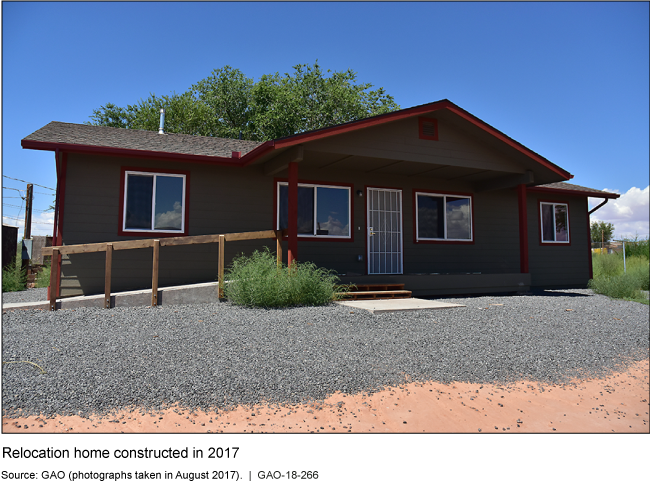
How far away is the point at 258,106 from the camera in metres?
24.1

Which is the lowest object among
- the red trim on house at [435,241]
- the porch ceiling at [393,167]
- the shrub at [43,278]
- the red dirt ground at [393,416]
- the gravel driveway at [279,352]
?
the red dirt ground at [393,416]

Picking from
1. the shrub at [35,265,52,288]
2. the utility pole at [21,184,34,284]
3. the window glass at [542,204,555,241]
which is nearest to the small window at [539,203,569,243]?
the window glass at [542,204,555,241]

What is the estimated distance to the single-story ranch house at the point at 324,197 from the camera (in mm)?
7426

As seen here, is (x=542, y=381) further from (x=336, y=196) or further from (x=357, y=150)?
(x=336, y=196)

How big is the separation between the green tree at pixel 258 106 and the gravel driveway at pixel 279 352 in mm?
18780

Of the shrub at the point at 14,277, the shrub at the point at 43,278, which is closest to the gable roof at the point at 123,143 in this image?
the shrub at the point at 14,277

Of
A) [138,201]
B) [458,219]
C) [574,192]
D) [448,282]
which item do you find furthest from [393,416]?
[574,192]

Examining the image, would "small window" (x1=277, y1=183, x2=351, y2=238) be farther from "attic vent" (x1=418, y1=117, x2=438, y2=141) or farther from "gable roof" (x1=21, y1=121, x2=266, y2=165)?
"attic vent" (x1=418, y1=117, x2=438, y2=141)

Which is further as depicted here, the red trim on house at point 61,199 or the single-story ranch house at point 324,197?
the single-story ranch house at point 324,197

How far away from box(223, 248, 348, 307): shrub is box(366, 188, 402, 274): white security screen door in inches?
125

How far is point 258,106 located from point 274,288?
2005cm

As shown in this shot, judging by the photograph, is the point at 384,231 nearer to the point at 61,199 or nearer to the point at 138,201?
the point at 138,201

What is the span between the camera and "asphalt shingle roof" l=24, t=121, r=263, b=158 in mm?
7383

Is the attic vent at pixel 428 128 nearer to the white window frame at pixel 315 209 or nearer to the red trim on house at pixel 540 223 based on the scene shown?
the white window frame at pixel 315 209
